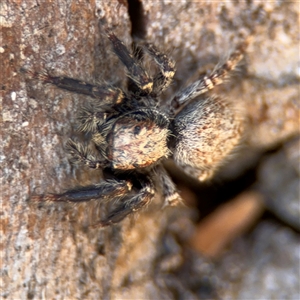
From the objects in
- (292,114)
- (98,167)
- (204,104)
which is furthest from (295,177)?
(98,167)

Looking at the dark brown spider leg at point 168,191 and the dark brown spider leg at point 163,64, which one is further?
the dark brown spider leg at point 168,191

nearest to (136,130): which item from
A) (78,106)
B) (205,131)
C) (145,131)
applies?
(145,131)

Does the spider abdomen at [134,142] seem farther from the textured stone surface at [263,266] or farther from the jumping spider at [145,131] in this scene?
the textured stone surface at [263,266]

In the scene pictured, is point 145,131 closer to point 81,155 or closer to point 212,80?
point 81,155

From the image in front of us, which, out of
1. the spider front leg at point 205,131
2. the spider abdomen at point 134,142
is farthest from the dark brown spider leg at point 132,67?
the spider front leg at point 205,131

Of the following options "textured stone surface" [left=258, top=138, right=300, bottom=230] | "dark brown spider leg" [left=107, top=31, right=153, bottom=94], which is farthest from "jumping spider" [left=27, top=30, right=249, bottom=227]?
"textured stone surface" [left=258, top=138, right=300, bottom=230]

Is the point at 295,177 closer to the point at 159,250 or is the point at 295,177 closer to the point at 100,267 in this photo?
the point at 159,250

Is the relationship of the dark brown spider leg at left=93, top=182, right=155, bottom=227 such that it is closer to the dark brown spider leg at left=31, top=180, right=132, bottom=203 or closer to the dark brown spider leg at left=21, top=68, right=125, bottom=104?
the dark brown spider leg at left=31, top=180, right=132, bottom=203

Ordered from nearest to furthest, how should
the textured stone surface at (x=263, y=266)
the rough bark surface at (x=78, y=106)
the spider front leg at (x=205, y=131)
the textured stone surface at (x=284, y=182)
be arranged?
the rough bark surface at (x=78, y=106) < the spider front leg at (x=205, y=131) < the textured stone surface at (x=263, y=266) < the textured stone surface at (x=284, y=182)
